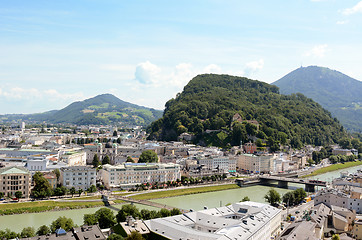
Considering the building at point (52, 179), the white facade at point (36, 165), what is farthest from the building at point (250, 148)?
the building at point (52, 179)

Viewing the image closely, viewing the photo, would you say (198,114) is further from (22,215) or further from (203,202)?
(22,215)

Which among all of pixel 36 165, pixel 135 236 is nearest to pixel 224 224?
pixel 135 236

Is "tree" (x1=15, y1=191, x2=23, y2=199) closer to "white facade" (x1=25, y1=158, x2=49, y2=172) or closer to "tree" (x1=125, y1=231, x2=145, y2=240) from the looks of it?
"white facade" (x1=25, y1=158, x2=49, y2=172)

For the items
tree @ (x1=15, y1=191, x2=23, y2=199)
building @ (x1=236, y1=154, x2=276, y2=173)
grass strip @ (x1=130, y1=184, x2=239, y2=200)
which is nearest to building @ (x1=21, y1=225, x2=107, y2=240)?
tree @ (x1=15, y1=191, x2=23, y2=199)

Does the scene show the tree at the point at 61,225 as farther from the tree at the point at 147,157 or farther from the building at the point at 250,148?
the building at the point at 250,148

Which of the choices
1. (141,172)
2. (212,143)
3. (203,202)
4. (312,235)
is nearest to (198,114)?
(212,143)

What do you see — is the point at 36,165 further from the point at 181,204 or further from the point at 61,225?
the point at 61,225
